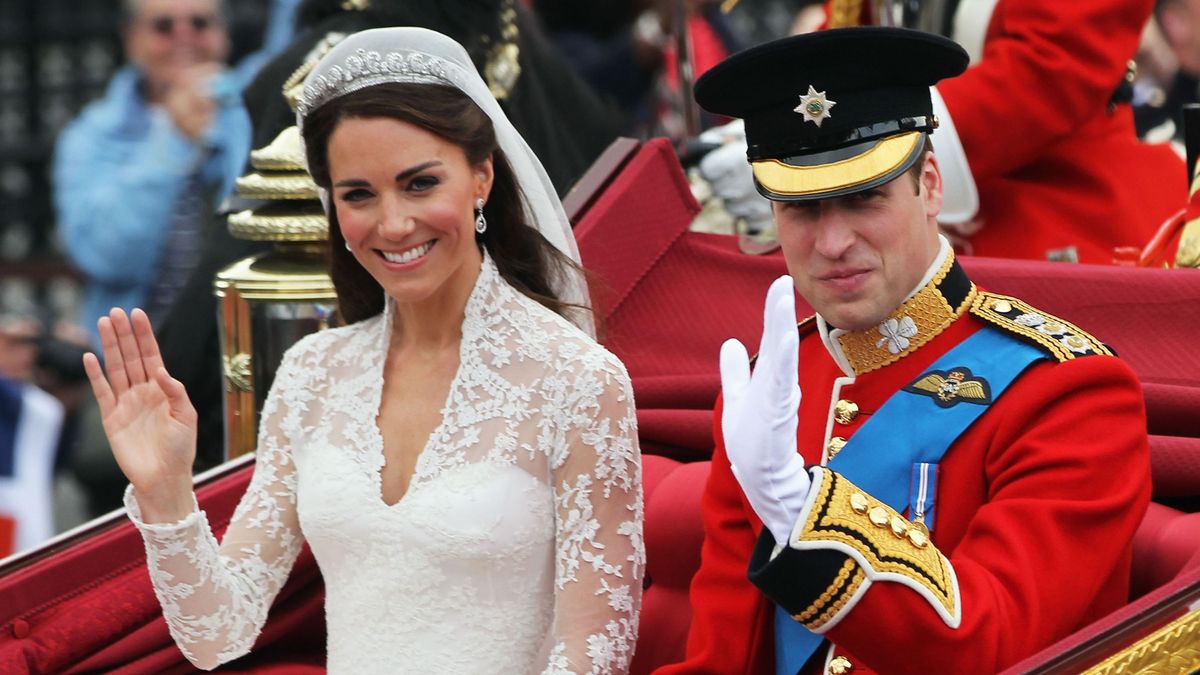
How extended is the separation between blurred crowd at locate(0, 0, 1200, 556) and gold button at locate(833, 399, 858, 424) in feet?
3.22

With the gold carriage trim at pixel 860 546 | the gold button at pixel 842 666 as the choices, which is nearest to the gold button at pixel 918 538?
the gold carriage trim at pixel 860 546

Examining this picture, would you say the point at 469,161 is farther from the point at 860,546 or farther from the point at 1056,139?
the point at 1056,139

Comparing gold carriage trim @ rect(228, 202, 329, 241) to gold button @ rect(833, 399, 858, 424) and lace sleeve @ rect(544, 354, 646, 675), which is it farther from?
gold button @ rect(833, 399, 858, 424)

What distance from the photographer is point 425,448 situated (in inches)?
99.0

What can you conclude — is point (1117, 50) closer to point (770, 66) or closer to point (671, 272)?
point (671, 272)

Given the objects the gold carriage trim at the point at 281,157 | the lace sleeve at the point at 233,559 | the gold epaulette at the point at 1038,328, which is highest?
the gold epaulette at the point at 1038,328

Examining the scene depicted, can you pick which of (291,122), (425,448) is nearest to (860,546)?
(425,448)

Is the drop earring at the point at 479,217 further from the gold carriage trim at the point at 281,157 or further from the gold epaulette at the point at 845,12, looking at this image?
the gold epaulette at the point at 845,12

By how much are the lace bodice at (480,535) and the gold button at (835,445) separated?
270 millimetres

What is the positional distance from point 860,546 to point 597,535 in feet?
1.68

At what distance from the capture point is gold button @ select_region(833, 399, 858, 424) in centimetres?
230

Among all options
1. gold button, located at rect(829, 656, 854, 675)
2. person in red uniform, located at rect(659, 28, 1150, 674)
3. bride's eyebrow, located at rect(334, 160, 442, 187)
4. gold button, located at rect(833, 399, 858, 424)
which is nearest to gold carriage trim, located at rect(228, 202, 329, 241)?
bride's eyebrow, located at rect(334, 160, 442, 187)

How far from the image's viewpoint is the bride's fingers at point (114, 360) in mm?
2393

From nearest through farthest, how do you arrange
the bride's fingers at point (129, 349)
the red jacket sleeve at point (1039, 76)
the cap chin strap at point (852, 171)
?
the cap chin strap at point (852, 171)
the bride's fingers at point (129, 349)
the red jacket sleeve at point (1039, 76)
